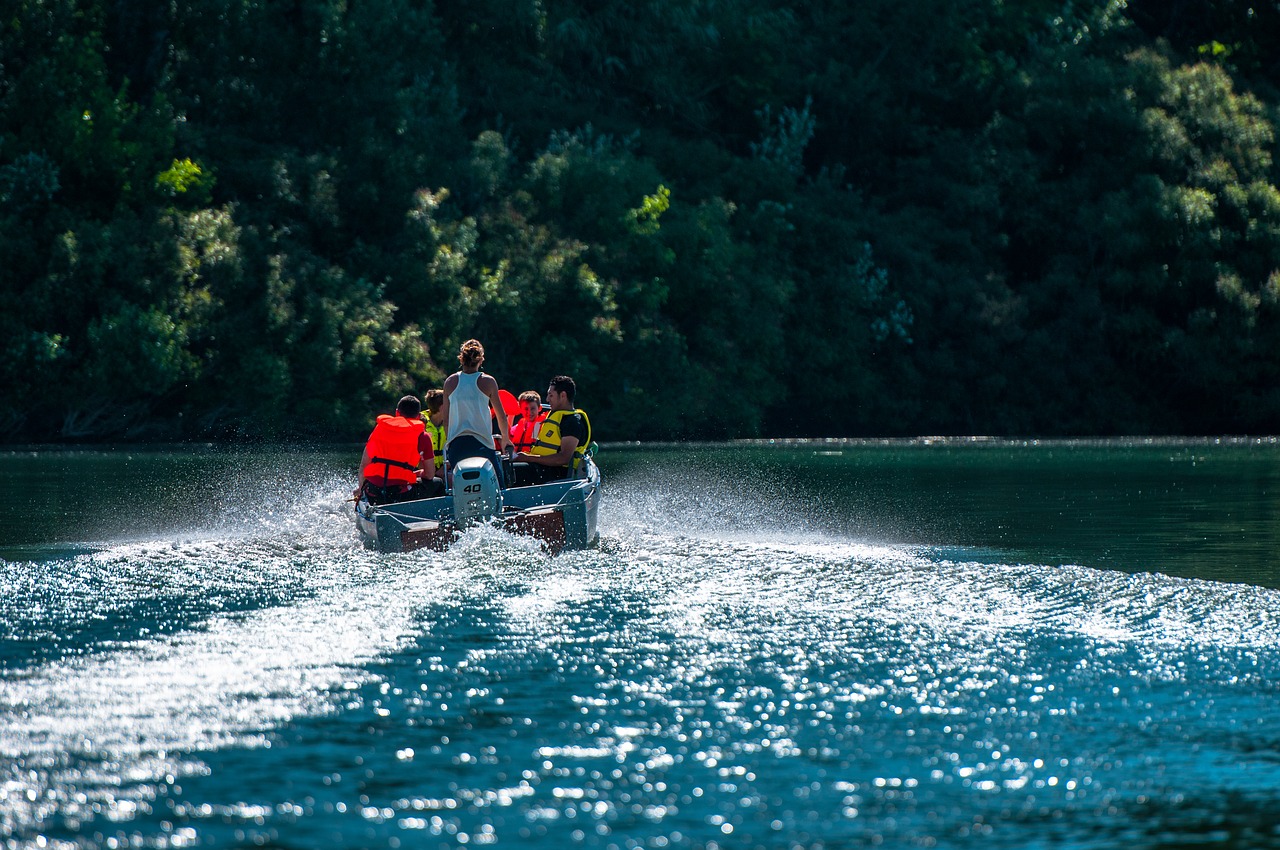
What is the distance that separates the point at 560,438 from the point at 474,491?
200cm

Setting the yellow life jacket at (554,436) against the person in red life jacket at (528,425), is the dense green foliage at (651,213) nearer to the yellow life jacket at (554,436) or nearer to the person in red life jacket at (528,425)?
the person in red life jacket at (528,425)

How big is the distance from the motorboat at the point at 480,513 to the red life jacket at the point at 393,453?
0.29 metres

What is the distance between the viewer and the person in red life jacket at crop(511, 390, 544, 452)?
17.3m

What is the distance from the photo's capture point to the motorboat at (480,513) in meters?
15.3

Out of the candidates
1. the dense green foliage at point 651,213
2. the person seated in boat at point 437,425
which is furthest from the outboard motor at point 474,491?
the dense green foliage at point 651,213

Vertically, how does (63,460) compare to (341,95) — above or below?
below

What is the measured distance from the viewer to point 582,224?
45.2 meters

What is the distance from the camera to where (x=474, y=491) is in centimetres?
1528

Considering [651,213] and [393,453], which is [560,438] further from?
[651,213]

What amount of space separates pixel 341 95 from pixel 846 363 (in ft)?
50.6

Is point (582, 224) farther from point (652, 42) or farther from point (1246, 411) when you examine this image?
point (1246, 411)

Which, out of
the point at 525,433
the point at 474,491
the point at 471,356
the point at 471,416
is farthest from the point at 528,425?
the point at 474,491

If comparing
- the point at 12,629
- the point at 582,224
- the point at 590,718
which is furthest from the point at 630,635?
the point at 582,224

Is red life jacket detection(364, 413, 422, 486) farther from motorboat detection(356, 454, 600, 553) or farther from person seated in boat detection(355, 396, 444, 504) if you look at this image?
motorboat detection(356, 454, 600, 553)
